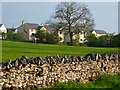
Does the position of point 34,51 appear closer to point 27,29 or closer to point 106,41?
point 106,41

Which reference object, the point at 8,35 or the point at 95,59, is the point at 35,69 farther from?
the point at 8,35

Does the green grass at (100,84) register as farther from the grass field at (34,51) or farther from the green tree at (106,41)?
the green tree at (106,41)

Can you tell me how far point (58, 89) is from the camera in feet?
37.6

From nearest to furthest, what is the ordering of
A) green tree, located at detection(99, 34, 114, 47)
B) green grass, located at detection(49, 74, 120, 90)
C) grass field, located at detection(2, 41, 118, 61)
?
green grass, located at detection(49, 74, 120, 90) → grass field, located at detection(2, 41, 118, 61) → green tree, located at detection(99, 34, 114, 47)

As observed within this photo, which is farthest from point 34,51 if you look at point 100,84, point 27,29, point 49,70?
point 27,29

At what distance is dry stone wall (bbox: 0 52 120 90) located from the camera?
35.6 ft

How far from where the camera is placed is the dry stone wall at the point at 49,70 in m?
10.8

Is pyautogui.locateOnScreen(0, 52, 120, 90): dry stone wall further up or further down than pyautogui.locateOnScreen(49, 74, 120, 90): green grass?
further up

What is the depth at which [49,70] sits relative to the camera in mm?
12445

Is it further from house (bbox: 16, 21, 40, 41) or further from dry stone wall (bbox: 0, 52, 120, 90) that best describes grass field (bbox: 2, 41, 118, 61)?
house (bbox: 16, 21, 40, 41)

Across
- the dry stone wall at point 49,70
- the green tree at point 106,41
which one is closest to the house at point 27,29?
the green tree at point 106,41

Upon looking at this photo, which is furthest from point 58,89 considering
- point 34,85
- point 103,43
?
point 103,43

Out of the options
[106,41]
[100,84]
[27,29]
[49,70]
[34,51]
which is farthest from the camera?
[27,29]

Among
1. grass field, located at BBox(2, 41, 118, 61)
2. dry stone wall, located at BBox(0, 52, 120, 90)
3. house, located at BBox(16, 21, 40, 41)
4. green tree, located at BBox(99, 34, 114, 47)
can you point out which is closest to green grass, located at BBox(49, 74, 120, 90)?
dry stone wall, located at BBox(0, 52, 120, 90)
